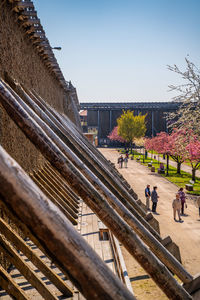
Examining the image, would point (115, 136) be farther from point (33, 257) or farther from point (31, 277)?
point (31, 277)

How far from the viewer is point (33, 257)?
4.50m

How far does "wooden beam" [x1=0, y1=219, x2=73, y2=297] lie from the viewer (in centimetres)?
445

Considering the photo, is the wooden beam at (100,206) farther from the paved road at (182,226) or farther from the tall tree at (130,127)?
the tall tree at (130,127)

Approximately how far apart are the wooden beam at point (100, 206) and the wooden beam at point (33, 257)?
2.09 meters

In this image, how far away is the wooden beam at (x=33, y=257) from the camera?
14.6 feet

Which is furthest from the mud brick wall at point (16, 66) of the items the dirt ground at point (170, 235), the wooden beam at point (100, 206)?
the dirt ground at point (170, 235)

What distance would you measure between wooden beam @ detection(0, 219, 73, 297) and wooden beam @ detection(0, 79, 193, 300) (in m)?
2.09

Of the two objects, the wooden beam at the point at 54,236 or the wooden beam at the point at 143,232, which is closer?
the wooden beam at the point at 54,236

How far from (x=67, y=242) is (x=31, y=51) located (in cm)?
780

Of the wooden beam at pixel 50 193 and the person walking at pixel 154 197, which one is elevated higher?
the wooden beam at pixel 50 193

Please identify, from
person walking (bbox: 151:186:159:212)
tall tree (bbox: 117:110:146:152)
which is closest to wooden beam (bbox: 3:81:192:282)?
person walking (bbox: 151:186:159:212)

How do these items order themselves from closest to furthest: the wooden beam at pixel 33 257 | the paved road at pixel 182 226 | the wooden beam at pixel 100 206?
the wooden beam at pixel 100 206 → the wooden beam at pixel 33 257 → the paved road at pixel 182 226

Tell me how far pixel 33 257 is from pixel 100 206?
2.64 metres

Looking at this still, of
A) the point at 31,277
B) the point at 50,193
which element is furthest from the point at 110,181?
the point at 50,193
